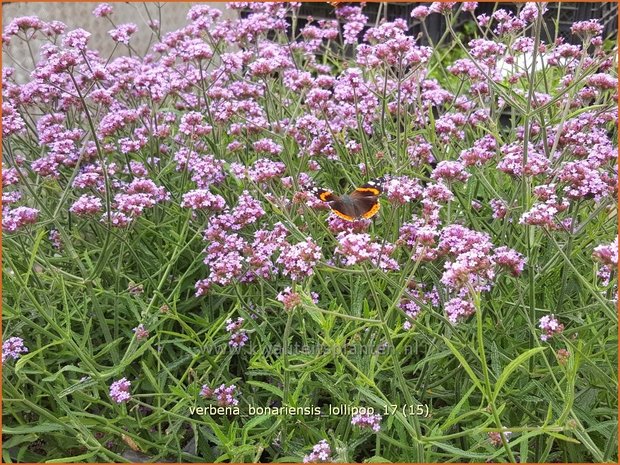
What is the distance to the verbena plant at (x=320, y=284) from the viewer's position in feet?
6.13

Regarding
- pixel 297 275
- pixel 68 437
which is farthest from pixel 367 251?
pixel 68 437

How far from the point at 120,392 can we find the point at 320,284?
2.49ft

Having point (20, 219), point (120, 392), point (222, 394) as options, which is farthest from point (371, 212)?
point (20, 219)

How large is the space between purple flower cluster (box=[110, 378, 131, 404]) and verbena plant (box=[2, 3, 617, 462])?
0.04ft

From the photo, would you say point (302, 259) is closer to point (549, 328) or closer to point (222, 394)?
point (222, 394)

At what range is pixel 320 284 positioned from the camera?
2445 mm

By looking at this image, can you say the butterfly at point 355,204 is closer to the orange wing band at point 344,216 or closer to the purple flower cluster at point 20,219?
the orange wing band at point 344,216

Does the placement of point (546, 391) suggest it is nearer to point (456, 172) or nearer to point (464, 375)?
point (464, 375)

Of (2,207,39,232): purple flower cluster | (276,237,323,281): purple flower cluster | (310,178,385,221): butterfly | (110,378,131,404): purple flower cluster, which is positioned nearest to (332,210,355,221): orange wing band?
(310,178,385,221): butterfly

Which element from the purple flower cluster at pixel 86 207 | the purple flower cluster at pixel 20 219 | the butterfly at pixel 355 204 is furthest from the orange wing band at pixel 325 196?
the purple flower cluster at pixel 20 219

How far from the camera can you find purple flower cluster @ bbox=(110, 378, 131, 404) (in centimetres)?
204

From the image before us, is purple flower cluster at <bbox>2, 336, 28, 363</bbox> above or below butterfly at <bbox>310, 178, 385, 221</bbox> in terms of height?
below

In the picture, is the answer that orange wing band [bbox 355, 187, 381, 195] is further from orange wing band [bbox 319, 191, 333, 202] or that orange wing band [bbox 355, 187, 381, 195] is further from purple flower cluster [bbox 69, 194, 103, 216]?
purple flower cluster [bbox 69, 194, 103, 216]

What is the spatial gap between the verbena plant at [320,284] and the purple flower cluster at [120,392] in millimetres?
11
